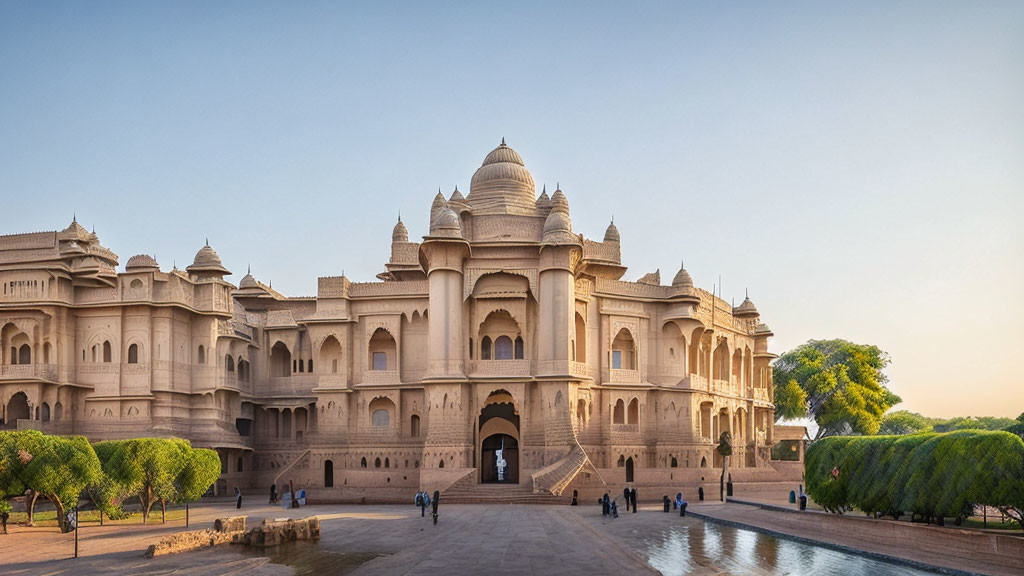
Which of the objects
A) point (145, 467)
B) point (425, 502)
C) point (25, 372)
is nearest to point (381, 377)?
point (425, 502)

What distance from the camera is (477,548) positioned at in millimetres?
23297

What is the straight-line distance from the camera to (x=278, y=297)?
56719 mm

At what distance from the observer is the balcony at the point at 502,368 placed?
42.6 m

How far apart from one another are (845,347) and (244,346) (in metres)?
45.3

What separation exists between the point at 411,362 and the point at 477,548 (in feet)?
78.5

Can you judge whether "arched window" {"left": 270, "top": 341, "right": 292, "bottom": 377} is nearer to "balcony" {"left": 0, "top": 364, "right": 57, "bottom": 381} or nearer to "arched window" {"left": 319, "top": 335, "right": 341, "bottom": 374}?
"arched window" {"left": 319, "top": 335, "right": 341, "bottom": 374}

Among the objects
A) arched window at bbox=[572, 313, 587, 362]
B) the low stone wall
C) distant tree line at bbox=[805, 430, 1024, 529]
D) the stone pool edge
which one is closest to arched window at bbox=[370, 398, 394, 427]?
arched window at bbox=[572, 313, 587, 362]

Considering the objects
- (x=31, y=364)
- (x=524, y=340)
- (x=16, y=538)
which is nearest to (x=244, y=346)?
(x=31, y=364)

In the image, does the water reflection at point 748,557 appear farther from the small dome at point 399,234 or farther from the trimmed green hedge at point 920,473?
the small dome at point 399,234

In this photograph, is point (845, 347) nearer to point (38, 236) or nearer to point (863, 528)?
point (863, 528)

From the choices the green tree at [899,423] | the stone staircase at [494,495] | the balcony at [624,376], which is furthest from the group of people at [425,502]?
the green tree at [899,423]

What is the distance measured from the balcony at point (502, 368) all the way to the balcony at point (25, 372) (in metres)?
20.9

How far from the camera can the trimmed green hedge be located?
73.7 ft

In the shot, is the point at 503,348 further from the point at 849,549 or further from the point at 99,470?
the point at 849,549
